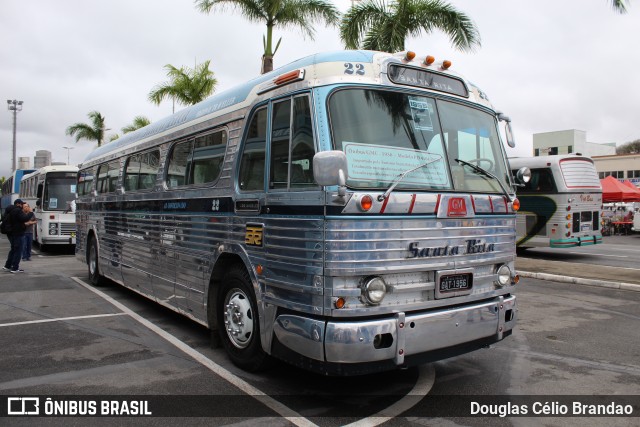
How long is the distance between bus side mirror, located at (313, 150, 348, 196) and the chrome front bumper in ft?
3.50

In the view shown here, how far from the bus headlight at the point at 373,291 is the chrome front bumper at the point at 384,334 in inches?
6.1

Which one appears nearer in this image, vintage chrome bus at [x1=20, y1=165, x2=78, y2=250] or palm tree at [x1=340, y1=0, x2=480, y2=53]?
palm tree at [x1=340, y1=0, x2=480, y2=53]

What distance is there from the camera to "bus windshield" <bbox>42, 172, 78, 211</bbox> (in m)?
18.2

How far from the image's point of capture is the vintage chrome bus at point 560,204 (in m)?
15.6

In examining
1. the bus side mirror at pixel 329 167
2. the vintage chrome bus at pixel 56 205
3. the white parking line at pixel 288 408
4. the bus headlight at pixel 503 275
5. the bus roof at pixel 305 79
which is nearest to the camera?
the bus side mirror at pixel 329 167

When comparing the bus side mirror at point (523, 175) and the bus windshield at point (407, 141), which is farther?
the bus side mirror at point (523, 175)

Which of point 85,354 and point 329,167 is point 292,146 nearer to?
point 329,167

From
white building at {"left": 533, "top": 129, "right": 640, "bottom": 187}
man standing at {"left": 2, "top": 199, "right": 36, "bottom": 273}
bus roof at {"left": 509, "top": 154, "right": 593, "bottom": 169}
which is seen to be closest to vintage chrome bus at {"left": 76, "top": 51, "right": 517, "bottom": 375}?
man standing at {"left": 2, "top": 199, "right": 36, "bottom": 273}

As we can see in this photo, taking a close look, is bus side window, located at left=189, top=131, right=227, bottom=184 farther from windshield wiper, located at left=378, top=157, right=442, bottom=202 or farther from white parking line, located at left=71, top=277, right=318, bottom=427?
windshield wiper, located at left=378, top=157, right=442, bottom=202

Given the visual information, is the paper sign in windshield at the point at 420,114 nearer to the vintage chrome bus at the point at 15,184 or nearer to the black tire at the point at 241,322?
the black tire at the point at 241,322

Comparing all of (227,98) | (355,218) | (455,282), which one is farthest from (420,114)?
(227,98)

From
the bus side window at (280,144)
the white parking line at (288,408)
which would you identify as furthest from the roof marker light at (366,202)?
the white parking line at (288,408)

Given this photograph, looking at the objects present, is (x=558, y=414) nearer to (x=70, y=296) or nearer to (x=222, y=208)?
(x=222, y=208)

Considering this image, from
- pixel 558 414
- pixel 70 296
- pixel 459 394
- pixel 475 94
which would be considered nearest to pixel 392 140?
pixel 475 94
